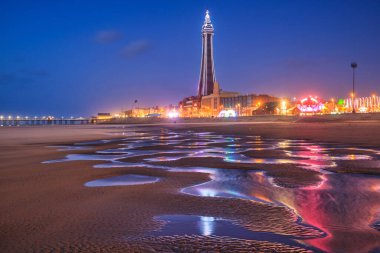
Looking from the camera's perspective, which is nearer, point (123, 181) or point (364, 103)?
point (123, 181)

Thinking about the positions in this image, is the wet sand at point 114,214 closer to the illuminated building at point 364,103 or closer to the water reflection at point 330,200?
the water reflection at point 330,200

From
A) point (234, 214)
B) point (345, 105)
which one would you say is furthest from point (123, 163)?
point (345, 105)

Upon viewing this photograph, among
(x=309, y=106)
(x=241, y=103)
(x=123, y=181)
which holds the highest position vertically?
(x=241, y=103)

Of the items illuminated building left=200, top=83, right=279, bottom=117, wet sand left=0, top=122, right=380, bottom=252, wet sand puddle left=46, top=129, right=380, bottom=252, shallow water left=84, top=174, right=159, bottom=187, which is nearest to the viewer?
wet sand left=0, top=122, right=380, bottom=252

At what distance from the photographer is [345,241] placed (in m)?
3.93

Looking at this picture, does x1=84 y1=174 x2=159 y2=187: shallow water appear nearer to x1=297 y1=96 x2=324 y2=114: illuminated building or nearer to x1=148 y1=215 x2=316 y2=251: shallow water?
x1=148 y1=215 x2=316 y2=251: shallow water

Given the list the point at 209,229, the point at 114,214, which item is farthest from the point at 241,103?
the point at 209,229

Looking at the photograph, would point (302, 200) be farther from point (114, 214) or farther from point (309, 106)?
point (309, 106)

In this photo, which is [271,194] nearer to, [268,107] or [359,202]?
[359,202]

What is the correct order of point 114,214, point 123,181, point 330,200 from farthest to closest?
point 123,181 → point 330,200 → point 114,214

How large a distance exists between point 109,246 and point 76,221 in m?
1.23

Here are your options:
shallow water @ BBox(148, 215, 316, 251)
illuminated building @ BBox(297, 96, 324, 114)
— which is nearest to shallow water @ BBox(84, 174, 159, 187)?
shallow water @ BBox(148, 215, 316, 251)

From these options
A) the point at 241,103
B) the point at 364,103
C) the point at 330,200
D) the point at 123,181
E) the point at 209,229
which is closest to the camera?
the point at 209,229

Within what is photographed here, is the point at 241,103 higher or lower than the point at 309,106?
higher
